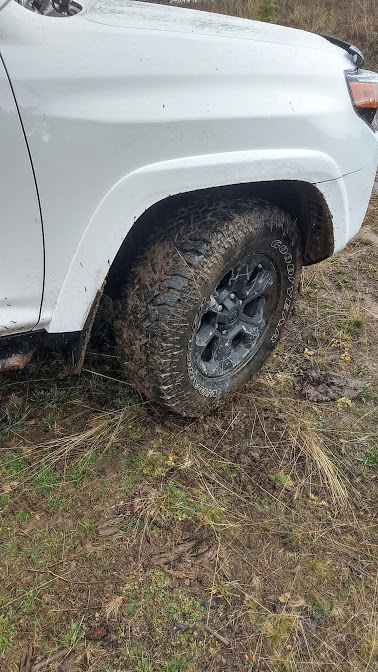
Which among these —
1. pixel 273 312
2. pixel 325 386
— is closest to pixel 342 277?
pixel 325 386

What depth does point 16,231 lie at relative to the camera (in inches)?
55.5

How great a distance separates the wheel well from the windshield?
0.67 m

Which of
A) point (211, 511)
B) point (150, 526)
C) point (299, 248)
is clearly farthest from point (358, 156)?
point (150, 526)

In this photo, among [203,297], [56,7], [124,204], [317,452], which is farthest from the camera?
[317,452]

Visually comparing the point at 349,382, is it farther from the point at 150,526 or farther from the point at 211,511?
the point at 150,526

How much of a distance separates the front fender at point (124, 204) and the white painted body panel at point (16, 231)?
9cm

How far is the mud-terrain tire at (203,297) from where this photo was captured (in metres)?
1.87

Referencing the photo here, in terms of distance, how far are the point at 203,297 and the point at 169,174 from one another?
19.9 inches

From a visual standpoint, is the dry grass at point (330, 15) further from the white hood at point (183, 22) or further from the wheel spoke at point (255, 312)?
the wheel spoke at point (255, 312)

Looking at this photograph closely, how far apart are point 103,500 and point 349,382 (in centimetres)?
144

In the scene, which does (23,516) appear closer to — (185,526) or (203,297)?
(185,526)

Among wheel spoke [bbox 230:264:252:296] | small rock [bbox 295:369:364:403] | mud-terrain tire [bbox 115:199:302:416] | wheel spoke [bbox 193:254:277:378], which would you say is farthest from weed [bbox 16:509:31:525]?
small rock [bbox 295:369:364:403]

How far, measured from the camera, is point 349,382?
264 centimetres

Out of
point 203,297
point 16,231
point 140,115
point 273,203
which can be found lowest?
point 203,297
